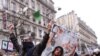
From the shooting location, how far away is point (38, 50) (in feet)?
13.5

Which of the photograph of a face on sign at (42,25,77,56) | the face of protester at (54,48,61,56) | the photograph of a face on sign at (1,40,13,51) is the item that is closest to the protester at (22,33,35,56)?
the photograph of a face on sign at (42,25,77,56)

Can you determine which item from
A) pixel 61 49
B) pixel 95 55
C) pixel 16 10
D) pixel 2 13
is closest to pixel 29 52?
pixel 61 49

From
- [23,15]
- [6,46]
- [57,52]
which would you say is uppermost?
[23,15]

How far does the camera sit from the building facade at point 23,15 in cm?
2612

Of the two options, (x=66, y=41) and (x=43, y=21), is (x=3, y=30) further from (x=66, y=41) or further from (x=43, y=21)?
(x=66, y=41)

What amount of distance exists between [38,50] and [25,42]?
14.0 inches

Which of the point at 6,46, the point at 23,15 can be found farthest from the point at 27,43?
the point at 23,15

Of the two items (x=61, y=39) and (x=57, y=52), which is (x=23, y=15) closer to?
(x=61, y=39)

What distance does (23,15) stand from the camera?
30.4 metres

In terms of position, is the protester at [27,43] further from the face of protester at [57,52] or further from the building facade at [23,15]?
the building facade at [23,15]

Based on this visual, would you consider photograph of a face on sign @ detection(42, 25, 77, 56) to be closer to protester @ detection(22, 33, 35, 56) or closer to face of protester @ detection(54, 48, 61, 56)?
face of protester @ detection(54, 48, 61, 56)

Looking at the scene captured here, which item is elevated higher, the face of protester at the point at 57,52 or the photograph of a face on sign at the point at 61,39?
the photograph of a face on sign at the point at 61,39

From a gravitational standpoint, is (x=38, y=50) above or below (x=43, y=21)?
below

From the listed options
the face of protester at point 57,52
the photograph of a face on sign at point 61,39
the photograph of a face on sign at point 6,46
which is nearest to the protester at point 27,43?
the photograph of a face on sign at point 61,39
